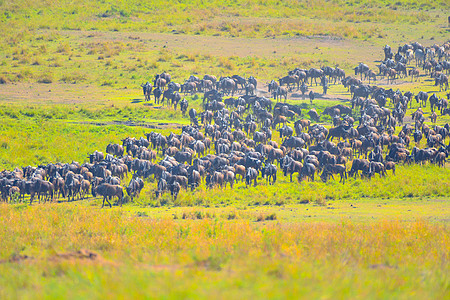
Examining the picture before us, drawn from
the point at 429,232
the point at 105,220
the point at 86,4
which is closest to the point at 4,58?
the point at 86,4

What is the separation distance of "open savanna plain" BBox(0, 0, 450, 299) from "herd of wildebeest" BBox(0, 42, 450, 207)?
807mm

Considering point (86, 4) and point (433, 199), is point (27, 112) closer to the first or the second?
point (433, 199)

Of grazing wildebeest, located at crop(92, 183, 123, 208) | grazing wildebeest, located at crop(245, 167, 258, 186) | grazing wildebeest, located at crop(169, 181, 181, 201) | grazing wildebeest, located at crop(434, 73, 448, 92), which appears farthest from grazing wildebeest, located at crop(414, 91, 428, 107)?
grazing wildebeest, located at crop(92, 183, 123, 208)

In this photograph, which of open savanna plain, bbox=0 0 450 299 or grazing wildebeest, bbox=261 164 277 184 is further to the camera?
grazing wildebeest, bbox=261 164 277 184

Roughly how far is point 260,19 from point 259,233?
6894cm

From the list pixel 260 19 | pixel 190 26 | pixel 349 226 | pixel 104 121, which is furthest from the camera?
pixel 260 19

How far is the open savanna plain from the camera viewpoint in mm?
10195

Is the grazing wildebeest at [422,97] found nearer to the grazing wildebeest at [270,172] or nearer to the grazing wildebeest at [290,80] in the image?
the grazing wildebeest at [290,80]

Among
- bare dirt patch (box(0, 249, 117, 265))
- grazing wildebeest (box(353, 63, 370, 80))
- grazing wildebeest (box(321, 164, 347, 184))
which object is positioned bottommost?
grazing wildebeest (box(321, 164, 347, 184))

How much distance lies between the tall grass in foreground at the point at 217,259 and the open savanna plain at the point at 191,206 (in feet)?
0.18

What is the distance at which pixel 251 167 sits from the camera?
88.8 ft

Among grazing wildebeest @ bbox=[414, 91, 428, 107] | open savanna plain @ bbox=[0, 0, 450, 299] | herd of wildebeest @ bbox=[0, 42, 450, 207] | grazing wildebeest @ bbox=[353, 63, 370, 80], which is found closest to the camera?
open savanna plain @ bbox=[0, 0, 450, 299]

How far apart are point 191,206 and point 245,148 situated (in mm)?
8464

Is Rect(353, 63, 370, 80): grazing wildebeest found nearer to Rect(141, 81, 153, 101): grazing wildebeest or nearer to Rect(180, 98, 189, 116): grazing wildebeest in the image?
Rect(180, 98, 189, 116): grazing wildebeest
